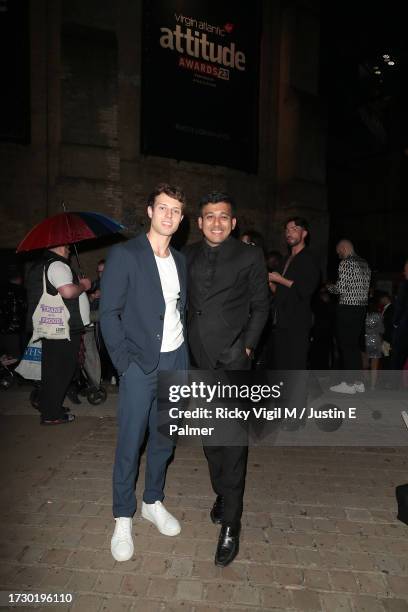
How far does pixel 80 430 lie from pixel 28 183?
8033 millimetres

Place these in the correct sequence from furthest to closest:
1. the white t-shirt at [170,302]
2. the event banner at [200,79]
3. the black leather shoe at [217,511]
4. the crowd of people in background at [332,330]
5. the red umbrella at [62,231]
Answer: the event banner at [200,79]
the crowd of people in background at [332,330]
the red umbrella at [62,231]
the black leather shoe at [217,511]
the white t-shirt at [170,302]

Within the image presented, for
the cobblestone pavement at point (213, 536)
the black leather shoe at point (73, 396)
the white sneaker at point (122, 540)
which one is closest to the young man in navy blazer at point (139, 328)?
the white sneaker at point (122, 540)

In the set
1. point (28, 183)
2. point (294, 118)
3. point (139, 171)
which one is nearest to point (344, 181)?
point (294, 118)

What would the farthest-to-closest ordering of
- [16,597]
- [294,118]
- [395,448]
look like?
1. [294,118]
2. [395,448]
3. [16,597]

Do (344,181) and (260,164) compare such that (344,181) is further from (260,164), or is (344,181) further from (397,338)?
(397,338)

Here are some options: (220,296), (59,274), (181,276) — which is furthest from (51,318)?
(220,296)

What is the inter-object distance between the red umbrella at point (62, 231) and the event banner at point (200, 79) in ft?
20.2

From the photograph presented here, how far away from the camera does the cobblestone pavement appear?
2.48 m

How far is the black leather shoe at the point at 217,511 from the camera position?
3.21 metres

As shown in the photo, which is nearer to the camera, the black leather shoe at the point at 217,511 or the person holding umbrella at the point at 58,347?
the black leather shoe at the point at 217,511

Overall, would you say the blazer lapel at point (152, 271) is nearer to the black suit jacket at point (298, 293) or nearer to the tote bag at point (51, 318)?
the black suit jacket at point (298, 293)

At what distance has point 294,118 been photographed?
14023 mm
